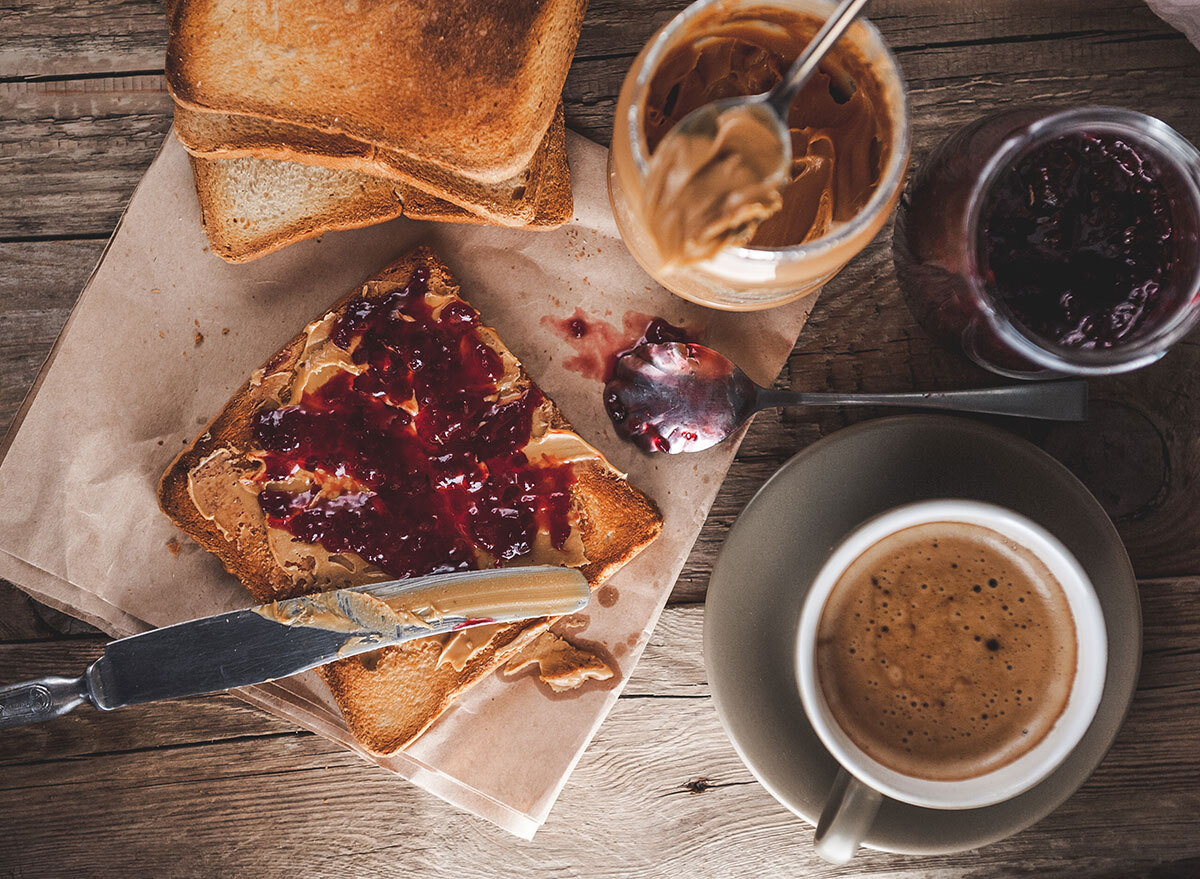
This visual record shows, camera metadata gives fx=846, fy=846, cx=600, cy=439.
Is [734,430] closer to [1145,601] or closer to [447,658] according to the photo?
[447,658]

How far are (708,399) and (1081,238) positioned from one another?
28.9 inches

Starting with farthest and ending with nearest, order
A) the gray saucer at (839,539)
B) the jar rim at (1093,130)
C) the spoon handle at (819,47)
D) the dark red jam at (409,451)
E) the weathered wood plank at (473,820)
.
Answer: the weathered wood plank at (473,820) < the dark red jam at (409,451) < the gray saucer at (839,539) < the jar rim at (1093,130) < the spoon handle at (819,47)

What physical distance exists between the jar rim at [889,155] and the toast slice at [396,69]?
0.42 m

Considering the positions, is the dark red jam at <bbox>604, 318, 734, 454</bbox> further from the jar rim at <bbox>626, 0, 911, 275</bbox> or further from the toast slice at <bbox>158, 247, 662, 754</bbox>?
the jar rim at <bbox>626, 0, 911, 275</bbox>

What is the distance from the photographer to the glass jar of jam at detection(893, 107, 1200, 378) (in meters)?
1.44

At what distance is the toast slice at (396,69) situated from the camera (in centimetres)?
169

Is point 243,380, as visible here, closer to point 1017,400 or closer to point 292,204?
point 292,204

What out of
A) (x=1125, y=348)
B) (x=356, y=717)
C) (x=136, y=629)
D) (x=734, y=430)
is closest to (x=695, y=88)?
(x=734, y=430)

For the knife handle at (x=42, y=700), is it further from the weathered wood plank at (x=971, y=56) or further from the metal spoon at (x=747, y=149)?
the metal spoon at (x=747, y=149)

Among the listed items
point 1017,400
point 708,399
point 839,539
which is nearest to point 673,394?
point 708,399

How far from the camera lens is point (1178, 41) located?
1.86 m

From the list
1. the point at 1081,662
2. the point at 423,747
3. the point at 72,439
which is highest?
the point at 72,439

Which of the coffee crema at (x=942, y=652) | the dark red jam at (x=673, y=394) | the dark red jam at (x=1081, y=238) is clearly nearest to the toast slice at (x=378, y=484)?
the dark red jam at (x=673, y=394)

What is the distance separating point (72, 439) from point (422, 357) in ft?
2.61
